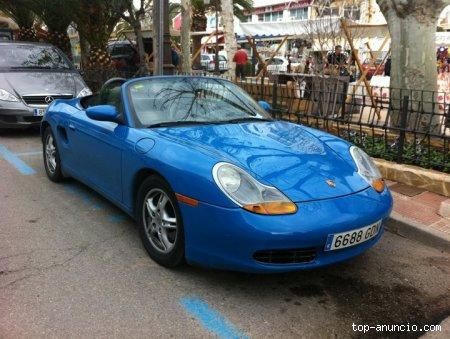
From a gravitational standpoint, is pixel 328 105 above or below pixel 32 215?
above

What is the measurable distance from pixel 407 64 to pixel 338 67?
9.63 feet

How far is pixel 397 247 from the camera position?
3.95 meters

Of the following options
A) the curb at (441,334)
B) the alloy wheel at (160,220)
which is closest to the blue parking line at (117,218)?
the alloy wheel at (160,220)

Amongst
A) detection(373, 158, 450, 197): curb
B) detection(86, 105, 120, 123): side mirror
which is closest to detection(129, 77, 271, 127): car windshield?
detection(86, 105, 120, 123): side mirror

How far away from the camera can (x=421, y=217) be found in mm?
4387

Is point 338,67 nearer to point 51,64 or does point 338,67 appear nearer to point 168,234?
point 51,64

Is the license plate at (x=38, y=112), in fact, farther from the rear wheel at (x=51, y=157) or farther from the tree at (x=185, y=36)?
the tree at (x=185, y=36)

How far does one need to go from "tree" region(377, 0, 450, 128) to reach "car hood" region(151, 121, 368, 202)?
9.27 ft

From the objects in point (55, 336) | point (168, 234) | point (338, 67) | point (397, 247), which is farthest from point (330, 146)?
point (338, 67)

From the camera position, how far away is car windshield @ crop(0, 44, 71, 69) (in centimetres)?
853

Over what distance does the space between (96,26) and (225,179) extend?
1107 cm

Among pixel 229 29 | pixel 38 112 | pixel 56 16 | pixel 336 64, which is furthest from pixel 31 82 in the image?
pixel 56 16

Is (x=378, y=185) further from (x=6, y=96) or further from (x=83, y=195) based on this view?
(x=6, y=96)

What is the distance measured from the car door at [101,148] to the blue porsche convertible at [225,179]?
13 mm
